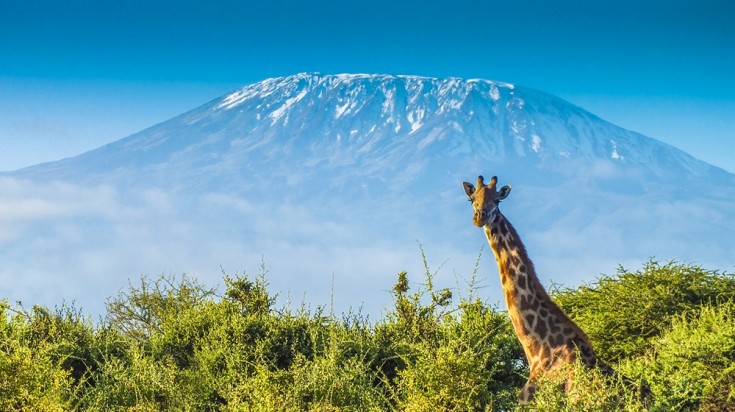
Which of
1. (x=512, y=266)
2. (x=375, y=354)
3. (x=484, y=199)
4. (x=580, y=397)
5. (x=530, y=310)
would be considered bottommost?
(x=580, y=397)

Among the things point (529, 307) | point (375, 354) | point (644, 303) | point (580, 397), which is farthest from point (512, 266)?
point (644, 303)

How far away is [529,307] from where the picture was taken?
15000 millimetres

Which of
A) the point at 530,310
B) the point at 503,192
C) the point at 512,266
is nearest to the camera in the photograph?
the point at 530,310

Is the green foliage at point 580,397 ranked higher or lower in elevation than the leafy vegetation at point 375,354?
lower

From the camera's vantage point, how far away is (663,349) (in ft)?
58.7

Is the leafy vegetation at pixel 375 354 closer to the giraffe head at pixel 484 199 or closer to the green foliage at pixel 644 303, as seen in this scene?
the green foliage at pixel 644 303

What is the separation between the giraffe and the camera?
14.6 metres

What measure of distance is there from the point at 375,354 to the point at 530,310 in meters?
4.61

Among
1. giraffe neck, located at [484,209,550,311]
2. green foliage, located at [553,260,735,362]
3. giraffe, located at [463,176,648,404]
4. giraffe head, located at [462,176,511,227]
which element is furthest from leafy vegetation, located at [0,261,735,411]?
giraffe head, located at [462,176,511,227]

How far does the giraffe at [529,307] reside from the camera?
14562 mm

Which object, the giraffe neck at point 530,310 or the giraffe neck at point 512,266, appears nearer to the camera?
the giraffe neck at point 530,310

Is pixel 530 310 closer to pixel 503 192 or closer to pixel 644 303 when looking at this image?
pixel 503 192

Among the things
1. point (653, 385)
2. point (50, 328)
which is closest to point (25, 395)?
point (50, 328)

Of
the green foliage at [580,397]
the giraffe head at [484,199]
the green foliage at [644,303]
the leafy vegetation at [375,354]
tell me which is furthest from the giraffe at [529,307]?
the green foliage at [644,303]
